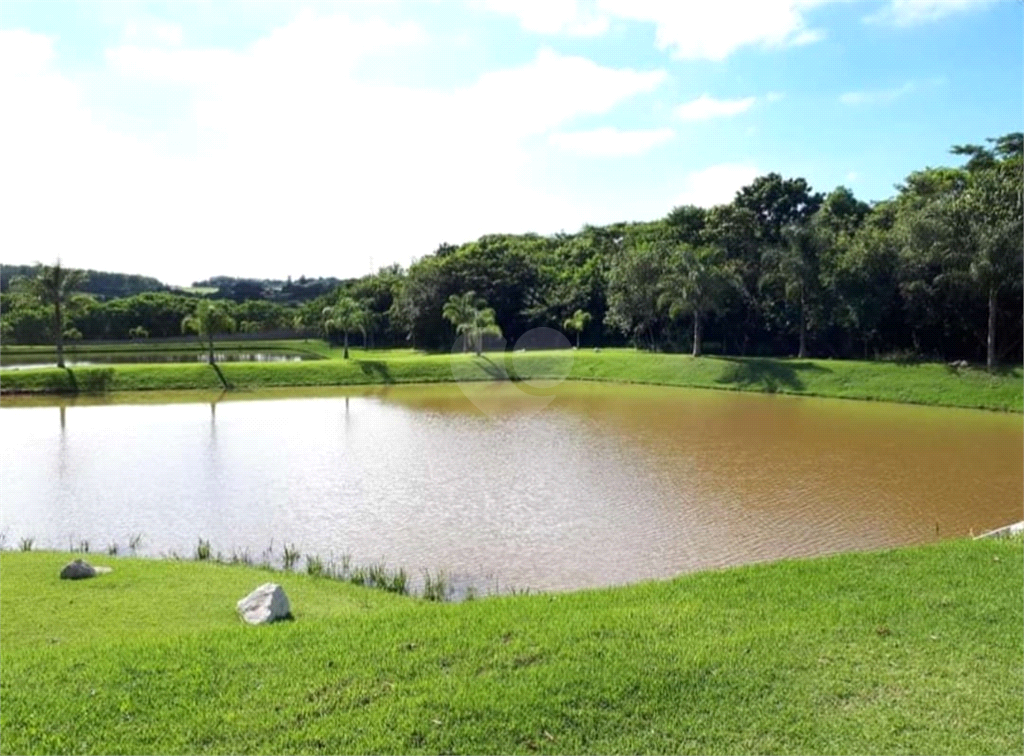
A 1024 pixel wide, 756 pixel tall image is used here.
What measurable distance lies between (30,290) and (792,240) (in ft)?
125

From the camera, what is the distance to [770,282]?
42656 millimetres


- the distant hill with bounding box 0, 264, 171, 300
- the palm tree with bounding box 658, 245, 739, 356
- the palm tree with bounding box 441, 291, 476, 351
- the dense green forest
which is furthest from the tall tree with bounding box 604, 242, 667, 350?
the distant hill with bounding box 0, 264, 171, 300

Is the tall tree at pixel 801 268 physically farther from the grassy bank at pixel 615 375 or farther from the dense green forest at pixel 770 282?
the grassy bank at pixel 615 375

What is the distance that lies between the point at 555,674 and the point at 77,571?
21.3 feet

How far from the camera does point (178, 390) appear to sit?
122 feet

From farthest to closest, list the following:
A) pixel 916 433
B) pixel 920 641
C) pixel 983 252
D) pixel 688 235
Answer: pixel 688 235, pixel 983 252, pixel 916 433, pixel 920 641

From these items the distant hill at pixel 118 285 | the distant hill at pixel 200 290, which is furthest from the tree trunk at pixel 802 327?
the distant hill at pixel 118 285

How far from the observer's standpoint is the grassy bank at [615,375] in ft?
104

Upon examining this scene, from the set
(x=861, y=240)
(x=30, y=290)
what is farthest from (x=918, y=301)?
(x=30, y=290)

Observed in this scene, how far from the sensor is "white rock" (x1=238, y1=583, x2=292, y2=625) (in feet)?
24.2

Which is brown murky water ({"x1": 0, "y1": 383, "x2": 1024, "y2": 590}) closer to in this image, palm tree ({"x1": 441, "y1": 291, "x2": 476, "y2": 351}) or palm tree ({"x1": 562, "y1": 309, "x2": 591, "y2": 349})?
palm tree ({"x1": 441, "y1": 291, "x2": 476, "y2": 351})

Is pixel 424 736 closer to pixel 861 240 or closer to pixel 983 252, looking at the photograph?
pixel 983 252

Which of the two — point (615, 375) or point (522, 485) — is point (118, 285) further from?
point (522, 485)

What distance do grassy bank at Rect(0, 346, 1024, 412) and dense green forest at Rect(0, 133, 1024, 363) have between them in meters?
2.56
